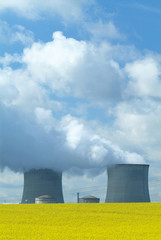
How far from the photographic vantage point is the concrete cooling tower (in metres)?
47.6

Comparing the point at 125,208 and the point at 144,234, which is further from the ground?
the point at 125,208

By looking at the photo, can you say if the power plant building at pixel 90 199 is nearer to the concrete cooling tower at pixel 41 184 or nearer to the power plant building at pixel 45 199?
the concrete cooling tower at pixel 41 184

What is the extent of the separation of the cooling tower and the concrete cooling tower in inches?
305

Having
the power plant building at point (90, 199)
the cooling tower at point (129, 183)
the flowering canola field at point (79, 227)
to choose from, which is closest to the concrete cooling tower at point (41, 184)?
the power plant building at point (90, 199)

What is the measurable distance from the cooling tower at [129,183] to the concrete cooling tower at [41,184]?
773 cm

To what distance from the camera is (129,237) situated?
44.3ft

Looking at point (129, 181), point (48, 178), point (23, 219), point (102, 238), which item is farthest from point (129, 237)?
point (48, 178)

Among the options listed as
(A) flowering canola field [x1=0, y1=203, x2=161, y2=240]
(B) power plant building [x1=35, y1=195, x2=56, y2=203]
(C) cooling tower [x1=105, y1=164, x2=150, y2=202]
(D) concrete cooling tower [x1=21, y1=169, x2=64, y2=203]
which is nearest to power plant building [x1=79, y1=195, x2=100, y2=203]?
(D) concrete cooling tower [x1=21, y1=169, x2=64, y2=203]

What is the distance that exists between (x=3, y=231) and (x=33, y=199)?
35475mm

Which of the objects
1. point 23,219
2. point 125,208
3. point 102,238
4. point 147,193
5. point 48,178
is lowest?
point 102,238

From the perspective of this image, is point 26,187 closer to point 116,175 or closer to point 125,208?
point 116,175

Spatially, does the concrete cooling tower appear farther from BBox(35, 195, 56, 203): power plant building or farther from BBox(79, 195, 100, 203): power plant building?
BBox(79, 195, 100, 203): power plant building

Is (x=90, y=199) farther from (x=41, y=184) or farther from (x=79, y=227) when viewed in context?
(x=79, y=227)

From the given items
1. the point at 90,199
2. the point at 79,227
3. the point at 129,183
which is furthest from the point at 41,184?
the point at 79,227
